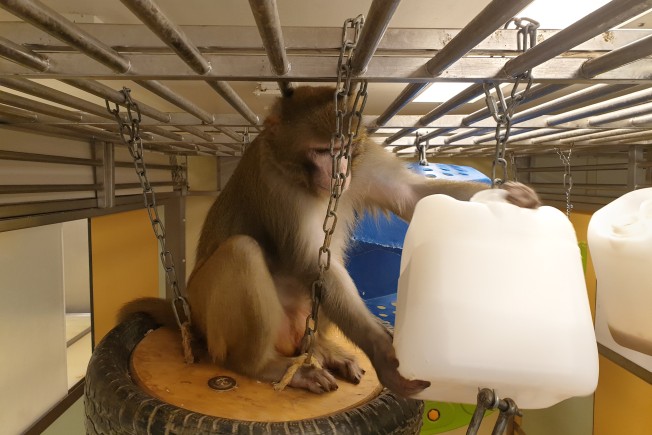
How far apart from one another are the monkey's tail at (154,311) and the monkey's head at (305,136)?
2.04 ft

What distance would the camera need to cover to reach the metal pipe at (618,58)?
769 millimetres

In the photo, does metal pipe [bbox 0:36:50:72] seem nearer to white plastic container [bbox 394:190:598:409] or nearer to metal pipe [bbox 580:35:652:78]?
white plastic container [bbox 394:190:598:409]

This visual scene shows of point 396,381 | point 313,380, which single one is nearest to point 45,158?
point 313,380

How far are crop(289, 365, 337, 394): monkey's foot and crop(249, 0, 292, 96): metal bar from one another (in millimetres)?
715

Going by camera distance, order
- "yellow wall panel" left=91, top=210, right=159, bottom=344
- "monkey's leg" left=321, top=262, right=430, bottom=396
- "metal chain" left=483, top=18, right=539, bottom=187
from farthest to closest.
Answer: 1. "yellow wall panel" left=91, top=210, right=159, bottom=344
2. "monkey's leg" left=321, top=262, right=430, bottom=396
3. "metal chain" left=483, top=18, right=539, bottom=187

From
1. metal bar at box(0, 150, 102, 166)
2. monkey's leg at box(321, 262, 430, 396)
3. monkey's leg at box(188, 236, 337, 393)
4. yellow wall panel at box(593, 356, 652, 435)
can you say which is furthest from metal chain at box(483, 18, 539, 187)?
yellow wall panel at box(593, 356, 652, 435)

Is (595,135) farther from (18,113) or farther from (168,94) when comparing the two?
(18,113)

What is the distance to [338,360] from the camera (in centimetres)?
132

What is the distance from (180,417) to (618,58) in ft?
3.36

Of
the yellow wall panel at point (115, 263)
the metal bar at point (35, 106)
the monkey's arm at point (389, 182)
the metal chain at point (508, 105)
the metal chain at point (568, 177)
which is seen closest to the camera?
the metal chain at point (508, 105)

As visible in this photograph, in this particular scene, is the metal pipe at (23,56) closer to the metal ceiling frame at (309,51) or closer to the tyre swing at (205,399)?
the metal ceiling frame at (309,51)

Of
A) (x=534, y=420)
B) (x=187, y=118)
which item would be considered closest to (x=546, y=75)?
(x=187, y=118)

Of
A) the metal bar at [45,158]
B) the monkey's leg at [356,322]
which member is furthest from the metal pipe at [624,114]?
the metal bar at [45,158]

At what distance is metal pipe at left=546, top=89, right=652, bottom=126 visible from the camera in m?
1.23
